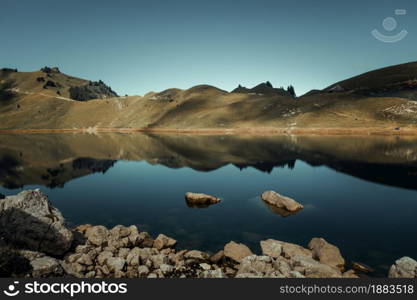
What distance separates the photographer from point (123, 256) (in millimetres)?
Result: 21391

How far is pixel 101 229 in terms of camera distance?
2539cm

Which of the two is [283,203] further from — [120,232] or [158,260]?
[120,232]

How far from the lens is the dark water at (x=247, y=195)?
2728 centimetres

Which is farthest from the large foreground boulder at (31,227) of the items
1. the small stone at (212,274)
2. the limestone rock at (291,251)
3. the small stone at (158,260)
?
the limestone rock at (291,251)

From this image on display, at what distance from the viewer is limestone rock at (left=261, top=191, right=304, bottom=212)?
117ft

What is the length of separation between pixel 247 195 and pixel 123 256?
25419mm

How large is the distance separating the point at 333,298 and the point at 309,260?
7.45 metres

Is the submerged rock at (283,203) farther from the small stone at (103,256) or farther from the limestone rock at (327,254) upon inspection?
the small stone at (103,256)

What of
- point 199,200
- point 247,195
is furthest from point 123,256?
point 247,195

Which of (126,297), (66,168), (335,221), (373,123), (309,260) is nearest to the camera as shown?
(126,297)

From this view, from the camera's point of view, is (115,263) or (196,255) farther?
(196,255)

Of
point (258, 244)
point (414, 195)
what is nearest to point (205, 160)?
point (414, 195)

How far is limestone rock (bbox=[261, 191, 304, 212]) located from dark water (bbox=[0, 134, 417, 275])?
1272 mm

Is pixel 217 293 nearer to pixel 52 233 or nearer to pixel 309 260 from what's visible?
pixel 309 260
